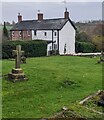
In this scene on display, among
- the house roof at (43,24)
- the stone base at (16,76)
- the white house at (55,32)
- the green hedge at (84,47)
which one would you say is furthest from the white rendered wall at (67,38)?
the stone base at (16,76)

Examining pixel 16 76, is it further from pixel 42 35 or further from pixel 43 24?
pixel 43 24

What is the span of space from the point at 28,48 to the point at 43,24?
45.0 feet

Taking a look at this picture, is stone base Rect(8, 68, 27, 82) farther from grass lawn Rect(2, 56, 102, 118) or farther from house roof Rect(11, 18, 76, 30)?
house roof Rect(11, 18, 76, 30)

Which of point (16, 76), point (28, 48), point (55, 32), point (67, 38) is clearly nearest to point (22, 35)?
point (55, 32)

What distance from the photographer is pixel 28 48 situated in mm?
44656

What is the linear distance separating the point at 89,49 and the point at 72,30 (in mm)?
4560

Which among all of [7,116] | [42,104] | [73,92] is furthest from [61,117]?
[73,92]

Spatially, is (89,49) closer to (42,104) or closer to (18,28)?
(18,28)

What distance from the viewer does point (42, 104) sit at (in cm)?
1284

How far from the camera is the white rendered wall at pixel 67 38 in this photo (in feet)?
180

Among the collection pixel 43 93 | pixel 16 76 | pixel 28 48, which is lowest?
pixel 43 93

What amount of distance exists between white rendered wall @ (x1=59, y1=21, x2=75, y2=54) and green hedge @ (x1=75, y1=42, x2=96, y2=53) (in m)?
1.24

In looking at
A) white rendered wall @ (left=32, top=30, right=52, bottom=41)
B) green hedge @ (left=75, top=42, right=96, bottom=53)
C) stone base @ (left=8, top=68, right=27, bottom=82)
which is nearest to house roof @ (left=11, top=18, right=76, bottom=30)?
white rendered wall @ (left=32, top=30, right=52, bottom=41)

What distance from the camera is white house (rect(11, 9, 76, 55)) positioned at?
54.4m
